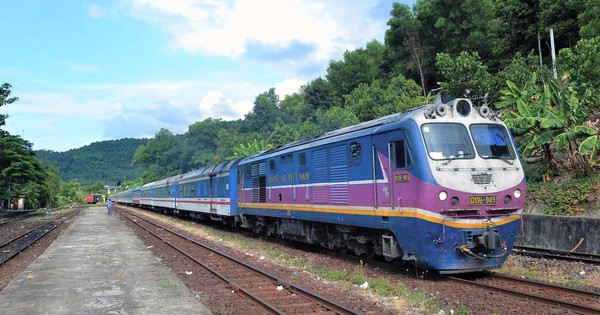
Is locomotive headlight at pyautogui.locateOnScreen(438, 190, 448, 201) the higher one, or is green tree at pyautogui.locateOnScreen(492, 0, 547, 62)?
green tree at pyautogui.locateOnScreen(492, 0, 547, 62)

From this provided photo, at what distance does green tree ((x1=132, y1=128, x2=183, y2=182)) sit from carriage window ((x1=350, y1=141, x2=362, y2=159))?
95864mm

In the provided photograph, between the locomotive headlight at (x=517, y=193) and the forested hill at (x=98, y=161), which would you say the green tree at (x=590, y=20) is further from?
the forested hill at (x=98, y=161)

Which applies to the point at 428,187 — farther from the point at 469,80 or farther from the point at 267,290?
the point at 469,80

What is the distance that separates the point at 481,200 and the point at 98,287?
7785 millimetres

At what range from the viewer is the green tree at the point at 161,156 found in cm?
10565

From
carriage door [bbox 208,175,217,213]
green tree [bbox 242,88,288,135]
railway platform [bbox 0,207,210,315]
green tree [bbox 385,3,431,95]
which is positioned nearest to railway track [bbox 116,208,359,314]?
railway platform [bbox 0,207,210,315]

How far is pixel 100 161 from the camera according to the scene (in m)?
184

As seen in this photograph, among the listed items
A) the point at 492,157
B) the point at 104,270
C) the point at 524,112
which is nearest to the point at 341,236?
the point at 492,157

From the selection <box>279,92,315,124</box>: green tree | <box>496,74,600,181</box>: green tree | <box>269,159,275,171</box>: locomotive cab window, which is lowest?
<box>269,159,275,171</box>: locomotive cab window

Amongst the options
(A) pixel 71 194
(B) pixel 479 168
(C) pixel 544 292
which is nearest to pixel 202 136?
(A) pixel 71 194

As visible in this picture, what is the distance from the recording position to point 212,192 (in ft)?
Result: 78.7

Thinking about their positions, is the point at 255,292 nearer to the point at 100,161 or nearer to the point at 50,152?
the point at 100,161

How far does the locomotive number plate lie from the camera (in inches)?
326

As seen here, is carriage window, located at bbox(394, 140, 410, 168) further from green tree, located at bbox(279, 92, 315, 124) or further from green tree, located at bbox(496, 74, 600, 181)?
green tree, located at bbox(279, 92, 315, 124)
